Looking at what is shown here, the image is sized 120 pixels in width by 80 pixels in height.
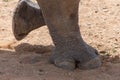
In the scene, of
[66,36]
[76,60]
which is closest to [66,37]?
[66,36]

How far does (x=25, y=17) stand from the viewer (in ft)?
13.3

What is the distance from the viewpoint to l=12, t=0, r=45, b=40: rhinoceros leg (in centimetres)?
402

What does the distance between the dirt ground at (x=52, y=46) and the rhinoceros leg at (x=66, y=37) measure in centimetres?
6

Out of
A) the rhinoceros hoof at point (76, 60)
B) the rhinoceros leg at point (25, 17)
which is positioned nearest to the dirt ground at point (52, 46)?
the rhinoceros hoof at point (76, 60)

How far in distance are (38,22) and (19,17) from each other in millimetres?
165

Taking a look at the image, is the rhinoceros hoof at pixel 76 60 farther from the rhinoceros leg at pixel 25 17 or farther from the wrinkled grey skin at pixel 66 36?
the rhinoceros leg at pixel 25 17

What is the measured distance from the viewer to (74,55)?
141 inches

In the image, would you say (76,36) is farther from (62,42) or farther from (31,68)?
(31,68)

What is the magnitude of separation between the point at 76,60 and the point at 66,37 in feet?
0.59

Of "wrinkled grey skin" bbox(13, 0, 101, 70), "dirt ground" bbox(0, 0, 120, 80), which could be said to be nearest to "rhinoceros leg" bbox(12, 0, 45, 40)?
"dirt ground" bbox(0, 0, 120, 80)

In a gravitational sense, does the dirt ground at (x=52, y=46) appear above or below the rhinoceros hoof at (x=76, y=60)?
below

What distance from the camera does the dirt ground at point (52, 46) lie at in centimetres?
344

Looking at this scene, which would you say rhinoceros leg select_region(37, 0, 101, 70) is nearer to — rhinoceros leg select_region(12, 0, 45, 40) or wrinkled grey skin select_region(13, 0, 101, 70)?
wrinkled grey skin select_region(13, 0, 101, 70)

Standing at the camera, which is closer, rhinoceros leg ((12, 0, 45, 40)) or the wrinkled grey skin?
the wrinkled grey skin
